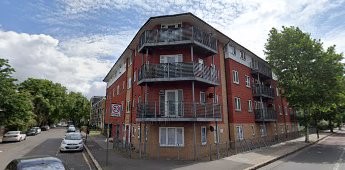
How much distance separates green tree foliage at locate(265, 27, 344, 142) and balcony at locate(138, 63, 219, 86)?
14665 millimetres

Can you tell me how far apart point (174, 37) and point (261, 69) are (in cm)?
1649

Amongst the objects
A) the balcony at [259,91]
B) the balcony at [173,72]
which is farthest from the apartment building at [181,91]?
the balcony at [259,91]

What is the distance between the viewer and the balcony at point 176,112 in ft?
54.5

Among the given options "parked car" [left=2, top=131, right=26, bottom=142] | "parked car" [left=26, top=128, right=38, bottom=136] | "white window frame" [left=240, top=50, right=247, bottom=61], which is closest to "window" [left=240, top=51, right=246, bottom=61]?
"white window frame" [left=240, top=50, right=247, bottom=61]

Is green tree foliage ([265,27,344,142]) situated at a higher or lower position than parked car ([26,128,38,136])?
higher

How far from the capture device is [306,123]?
29.6 metres

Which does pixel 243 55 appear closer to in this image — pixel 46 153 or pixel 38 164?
pixel 46 153

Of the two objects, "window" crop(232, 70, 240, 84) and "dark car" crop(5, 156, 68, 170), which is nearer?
"dark car" crop(5, 156, 68, 170)

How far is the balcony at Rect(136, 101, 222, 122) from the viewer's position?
16609 mm

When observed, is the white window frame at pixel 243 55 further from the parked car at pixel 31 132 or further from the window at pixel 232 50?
the parked car at pixel 31 132

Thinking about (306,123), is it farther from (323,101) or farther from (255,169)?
(255,169)

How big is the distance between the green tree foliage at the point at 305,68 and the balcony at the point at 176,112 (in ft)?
46.5

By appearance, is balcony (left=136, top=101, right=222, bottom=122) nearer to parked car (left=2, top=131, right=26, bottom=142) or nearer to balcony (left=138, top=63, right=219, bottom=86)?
balcony (left=138, top=63, right=219, bottom=86)

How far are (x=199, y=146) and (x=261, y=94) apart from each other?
509 inches
